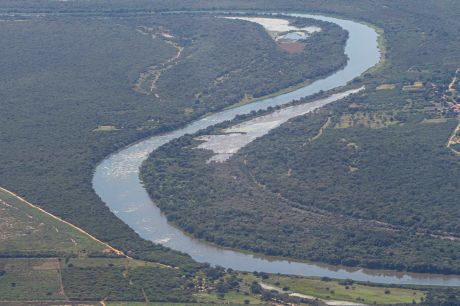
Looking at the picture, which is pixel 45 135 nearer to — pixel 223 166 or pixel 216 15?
pixel 223 166

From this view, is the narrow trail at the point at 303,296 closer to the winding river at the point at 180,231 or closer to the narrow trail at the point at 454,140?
the winding river at the point at 180,231

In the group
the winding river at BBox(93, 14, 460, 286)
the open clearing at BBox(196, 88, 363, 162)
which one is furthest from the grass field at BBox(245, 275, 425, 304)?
the open clearing at BBox(196, 88, 363, 162)

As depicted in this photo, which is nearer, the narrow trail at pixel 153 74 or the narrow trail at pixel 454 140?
the narrow trail at pixel 454 140

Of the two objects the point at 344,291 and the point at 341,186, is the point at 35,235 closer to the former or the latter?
the point at 341,186

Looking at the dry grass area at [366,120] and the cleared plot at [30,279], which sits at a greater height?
the dry grass area at [366,120]

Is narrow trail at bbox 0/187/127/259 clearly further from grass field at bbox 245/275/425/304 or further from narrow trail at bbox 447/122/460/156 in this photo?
narrow trail at bbox 447/122/460/156

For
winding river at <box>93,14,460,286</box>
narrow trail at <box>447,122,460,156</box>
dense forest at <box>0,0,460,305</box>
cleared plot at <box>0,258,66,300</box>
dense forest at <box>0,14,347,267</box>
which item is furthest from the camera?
narrow trail at <box>447,122,460,156</box>

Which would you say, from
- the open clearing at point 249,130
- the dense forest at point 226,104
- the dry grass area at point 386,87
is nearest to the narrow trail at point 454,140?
the dense forest at point 226,104
